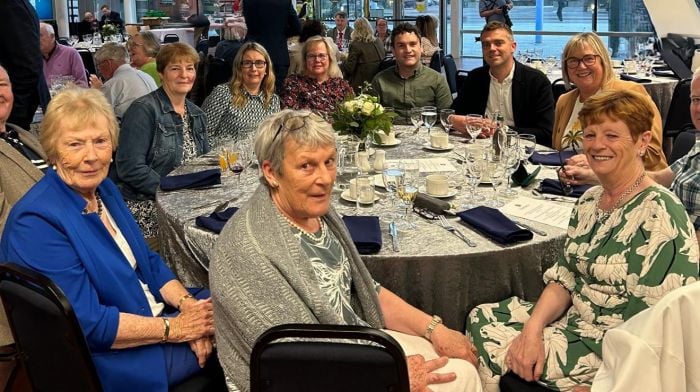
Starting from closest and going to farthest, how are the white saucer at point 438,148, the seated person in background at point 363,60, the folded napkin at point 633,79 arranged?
1. the white saucer at point 438,148
2. the folded napkin at point 633,79
3. the seated person in background at point 363,60

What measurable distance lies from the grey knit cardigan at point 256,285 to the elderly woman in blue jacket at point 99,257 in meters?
0.31

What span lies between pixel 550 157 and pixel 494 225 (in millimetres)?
1163

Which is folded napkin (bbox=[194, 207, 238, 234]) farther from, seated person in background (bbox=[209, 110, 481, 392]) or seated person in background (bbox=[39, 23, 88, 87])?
seated person in background (bbox=[39, 23, 88, 87])

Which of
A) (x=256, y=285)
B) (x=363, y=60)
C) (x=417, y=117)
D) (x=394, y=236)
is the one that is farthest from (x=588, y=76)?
(x=363, y=60)

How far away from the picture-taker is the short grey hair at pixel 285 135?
1997mm

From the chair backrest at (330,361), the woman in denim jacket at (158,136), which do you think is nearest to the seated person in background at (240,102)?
the woman in denim jacket at (158,136)

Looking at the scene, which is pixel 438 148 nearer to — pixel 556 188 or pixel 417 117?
pixel 417 117

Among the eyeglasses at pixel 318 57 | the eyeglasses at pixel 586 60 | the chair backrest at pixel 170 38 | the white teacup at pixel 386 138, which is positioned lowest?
the white teacup at pixel 386 138

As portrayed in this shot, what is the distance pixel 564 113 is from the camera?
3.96 meters

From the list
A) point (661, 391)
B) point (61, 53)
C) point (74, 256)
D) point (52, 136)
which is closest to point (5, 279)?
point (74, 256)

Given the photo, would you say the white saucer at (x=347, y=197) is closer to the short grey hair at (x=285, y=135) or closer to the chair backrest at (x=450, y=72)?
the short grey hair at (x=285, y=135)

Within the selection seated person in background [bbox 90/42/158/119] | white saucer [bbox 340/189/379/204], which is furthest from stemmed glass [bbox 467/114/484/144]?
seated person in background [bbox 90/42/158/119]

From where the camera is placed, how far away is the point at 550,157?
3496mm

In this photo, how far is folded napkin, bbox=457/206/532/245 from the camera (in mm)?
2391
